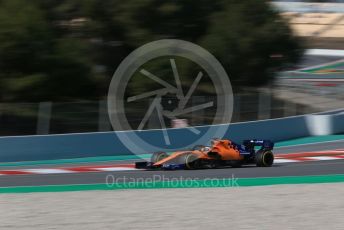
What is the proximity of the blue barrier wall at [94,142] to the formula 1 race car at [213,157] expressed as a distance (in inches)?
167

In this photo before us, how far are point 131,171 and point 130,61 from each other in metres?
10.3

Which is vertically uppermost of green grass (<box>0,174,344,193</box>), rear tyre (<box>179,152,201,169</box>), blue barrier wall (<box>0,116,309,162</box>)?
blue barrier wall (<box>0,116,309,162</box>)

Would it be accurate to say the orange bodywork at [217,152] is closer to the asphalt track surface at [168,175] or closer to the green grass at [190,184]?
the asphalt track surface at [168,175]

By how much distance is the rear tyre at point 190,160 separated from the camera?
12.9 m

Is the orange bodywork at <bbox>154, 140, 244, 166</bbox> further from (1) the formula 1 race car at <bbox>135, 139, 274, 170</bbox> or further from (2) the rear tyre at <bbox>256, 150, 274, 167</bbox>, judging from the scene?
(2) the rear tyre at <bbox>256, 150, 274, 167</bbox>

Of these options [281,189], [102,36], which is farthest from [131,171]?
[102,36]

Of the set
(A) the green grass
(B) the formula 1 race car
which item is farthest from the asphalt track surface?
(A) the green grass

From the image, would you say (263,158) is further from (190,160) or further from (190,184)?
(190,184)

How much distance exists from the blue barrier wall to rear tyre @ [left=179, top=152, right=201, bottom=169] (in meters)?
4.69

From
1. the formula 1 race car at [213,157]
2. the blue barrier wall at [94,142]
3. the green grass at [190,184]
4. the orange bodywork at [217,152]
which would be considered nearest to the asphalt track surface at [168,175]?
the formula 1 race car at [213,157]

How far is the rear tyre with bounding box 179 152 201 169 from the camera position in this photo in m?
12.9

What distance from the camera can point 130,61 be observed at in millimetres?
23344

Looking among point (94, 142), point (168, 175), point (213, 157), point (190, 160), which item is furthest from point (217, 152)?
point (94, 142)

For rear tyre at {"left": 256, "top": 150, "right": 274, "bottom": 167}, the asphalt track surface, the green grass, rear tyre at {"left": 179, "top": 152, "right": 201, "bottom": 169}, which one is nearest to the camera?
the green grass
